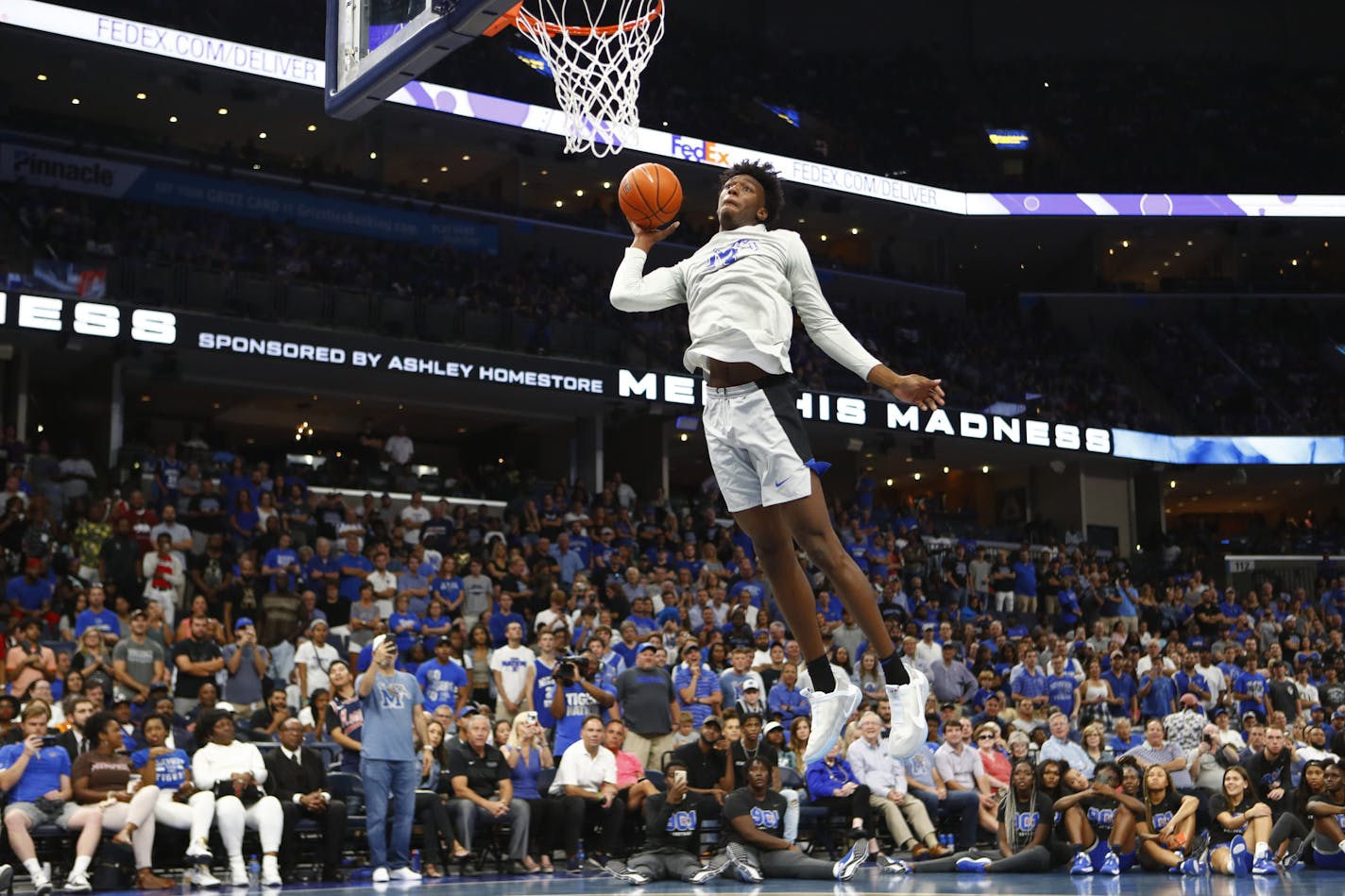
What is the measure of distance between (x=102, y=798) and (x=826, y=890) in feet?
17.7

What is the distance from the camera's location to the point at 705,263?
599 cm

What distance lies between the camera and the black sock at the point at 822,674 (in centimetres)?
620

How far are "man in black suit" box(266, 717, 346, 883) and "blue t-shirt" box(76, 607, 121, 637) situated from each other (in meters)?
2.97

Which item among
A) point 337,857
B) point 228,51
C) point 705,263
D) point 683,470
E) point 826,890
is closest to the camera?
point 705,263

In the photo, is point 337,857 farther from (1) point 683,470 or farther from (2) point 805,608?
(1) point 683,470

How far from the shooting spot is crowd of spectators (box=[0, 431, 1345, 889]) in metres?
12.1

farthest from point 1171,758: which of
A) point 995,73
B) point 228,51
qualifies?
point 995,73

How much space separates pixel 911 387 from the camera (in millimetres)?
5531

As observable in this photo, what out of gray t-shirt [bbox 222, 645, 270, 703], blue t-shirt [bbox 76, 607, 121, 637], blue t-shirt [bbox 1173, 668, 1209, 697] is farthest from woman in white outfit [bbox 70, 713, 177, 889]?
blue t-shirt [bbox 1173, 668, 1209, 697]

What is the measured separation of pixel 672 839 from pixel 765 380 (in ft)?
23.6

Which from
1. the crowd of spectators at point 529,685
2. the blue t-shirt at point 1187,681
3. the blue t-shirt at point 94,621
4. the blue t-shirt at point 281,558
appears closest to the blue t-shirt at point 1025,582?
the crowd of spectators at point 529,685

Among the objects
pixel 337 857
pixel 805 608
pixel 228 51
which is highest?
pixel 228 51

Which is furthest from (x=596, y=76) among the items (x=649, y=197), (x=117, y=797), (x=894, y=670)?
(x=117, y=797)

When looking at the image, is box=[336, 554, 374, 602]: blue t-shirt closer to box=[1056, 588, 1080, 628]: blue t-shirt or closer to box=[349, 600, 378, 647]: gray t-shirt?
box=[349, 600, 378, 647]: gray t-shirt
